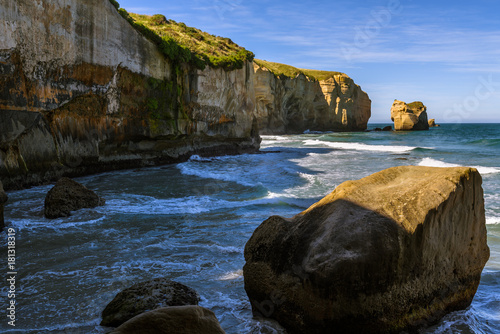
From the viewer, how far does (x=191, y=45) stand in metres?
26.4

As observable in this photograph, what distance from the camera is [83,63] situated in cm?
1600

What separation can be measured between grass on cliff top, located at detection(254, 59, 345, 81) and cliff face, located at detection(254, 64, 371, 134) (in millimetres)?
800

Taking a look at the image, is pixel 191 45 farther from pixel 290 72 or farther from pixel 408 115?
pixel 408 115

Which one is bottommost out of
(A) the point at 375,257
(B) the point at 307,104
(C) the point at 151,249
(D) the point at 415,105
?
(C) the point at 151,249

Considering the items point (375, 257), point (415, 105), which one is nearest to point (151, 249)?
point (375, 257)

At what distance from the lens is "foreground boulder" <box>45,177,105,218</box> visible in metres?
9.63

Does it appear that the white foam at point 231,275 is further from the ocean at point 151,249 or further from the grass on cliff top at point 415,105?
the grass on cliff top at point 415,105

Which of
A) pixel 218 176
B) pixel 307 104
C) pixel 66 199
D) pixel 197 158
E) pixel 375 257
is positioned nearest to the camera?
pixel 375 257

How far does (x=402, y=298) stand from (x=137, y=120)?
712 inches

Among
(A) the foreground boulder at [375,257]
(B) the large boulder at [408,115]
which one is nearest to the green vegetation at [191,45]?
(A) the foreground boulder at [375,257]

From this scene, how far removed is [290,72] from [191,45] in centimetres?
3925

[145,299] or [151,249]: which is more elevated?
[145,299]

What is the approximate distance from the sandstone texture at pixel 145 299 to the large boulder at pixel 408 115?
80297 mm

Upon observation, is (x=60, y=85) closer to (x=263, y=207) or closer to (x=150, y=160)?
(x=150, y=160)
